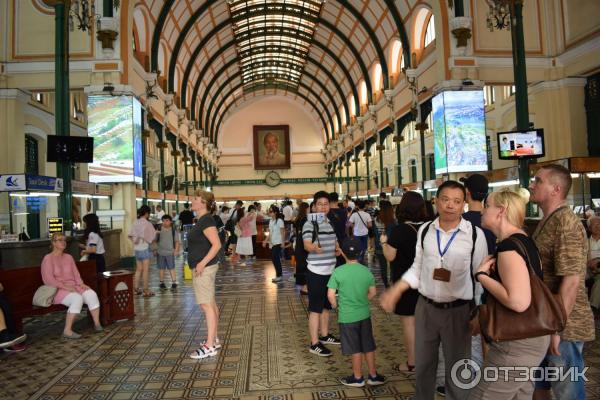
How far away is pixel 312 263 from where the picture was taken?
4484 millimetres

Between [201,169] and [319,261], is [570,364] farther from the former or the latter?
[201,169]

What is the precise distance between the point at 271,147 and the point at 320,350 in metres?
42.6

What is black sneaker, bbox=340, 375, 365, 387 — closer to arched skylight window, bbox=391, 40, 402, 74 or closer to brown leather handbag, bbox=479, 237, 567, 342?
brown leather handbag, bbox=479, 237, 567, 342

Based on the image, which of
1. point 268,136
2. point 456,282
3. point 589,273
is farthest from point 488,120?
point 268,136

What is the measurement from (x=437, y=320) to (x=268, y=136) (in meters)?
44.5

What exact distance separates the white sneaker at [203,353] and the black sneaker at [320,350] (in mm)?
987

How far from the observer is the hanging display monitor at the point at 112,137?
13570 millimetres

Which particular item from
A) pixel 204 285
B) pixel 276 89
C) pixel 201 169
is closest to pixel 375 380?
pixel 204 285

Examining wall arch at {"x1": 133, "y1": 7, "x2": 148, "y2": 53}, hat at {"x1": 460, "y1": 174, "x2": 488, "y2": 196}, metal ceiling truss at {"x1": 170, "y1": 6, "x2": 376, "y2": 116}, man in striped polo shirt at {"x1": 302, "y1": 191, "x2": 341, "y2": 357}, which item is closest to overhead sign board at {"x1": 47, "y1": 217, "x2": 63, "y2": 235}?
man in striped polo shirt at {"x1": 302, "y1": 191, "x2": 341, "y2": 357}

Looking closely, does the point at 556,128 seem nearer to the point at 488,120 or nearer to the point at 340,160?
the point at 488,120

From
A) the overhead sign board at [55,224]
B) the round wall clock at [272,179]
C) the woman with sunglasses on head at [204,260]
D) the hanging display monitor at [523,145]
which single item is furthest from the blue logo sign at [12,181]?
the round wall clock at [272,179]

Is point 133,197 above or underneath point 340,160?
underneath

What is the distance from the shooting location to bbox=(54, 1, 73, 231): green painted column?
9125 mm

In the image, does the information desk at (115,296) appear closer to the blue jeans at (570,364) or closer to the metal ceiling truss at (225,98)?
the blue jeans at (570,364)
